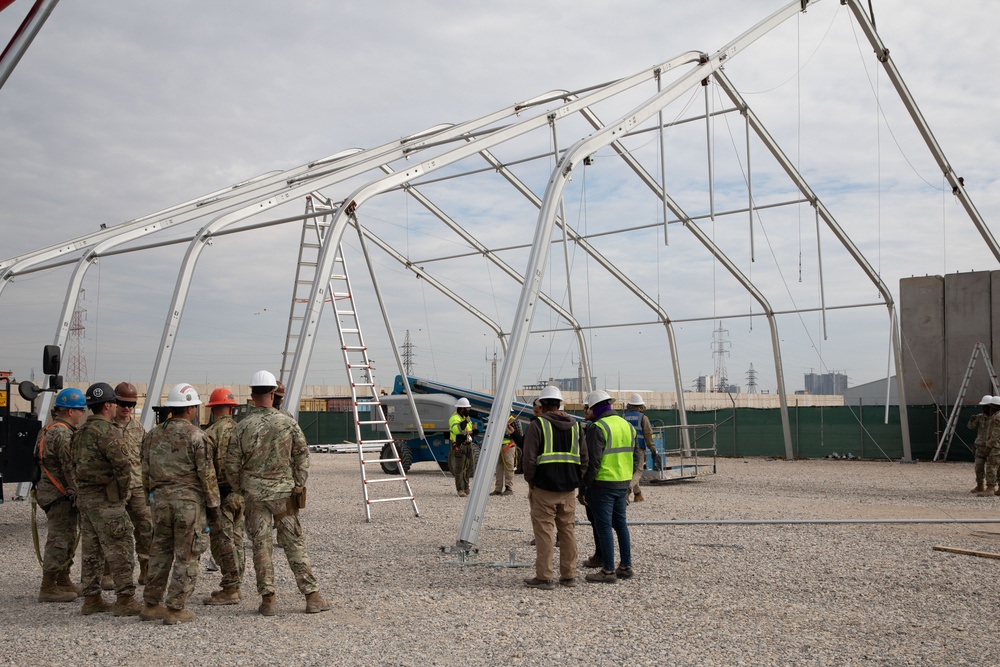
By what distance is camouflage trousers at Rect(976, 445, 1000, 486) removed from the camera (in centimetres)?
1539

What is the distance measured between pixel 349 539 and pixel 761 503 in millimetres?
7108

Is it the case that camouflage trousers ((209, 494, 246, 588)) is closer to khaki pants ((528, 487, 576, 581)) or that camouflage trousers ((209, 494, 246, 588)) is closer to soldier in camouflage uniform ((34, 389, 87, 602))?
soldier in camouflage uniform ((34, 389, 87, 602))

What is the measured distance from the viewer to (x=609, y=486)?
317 inches

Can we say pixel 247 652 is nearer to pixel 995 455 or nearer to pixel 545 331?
pixel 995 455

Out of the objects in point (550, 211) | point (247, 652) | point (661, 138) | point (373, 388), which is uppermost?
point (661, 138)

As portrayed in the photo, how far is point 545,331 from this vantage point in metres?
27.3

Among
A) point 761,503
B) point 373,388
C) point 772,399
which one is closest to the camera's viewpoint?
point 373,388

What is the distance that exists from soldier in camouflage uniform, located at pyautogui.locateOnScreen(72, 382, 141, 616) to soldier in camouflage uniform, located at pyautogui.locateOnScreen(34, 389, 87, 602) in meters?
0.48

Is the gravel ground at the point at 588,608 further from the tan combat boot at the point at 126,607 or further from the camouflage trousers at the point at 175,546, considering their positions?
the camouflage trousers at the point at 175,546

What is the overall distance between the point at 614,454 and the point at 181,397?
3.70 meters

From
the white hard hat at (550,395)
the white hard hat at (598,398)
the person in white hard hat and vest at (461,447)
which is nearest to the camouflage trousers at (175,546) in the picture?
the white hard hat at (550,395)

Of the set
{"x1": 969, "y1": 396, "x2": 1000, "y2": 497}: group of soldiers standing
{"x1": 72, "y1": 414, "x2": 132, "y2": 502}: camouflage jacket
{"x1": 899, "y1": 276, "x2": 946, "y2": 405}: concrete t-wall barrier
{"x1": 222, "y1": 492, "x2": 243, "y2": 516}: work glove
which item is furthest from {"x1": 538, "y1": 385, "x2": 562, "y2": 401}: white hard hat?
{"x1": 899, "y1": 276, "x2": 946, "y2": 405}: concrete t-wall barrier

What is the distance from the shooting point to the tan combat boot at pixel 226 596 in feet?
23.4

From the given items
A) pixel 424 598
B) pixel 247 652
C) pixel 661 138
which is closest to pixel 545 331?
pixel 661 138
